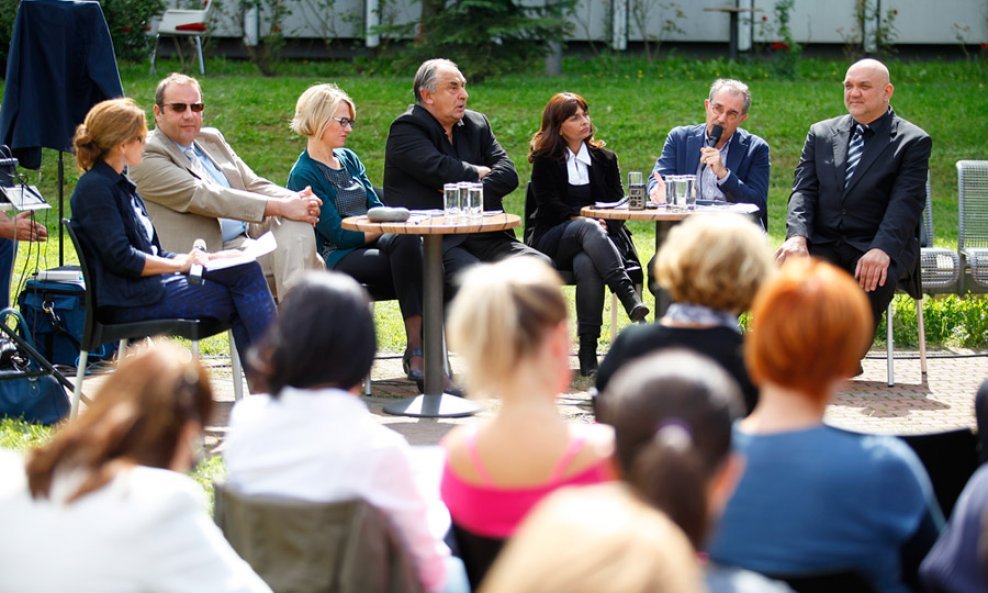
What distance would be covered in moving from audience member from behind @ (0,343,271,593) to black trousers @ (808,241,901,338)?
523 centimetres

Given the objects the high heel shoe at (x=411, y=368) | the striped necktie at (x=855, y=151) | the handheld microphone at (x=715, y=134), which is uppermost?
the handheld microphone at (x=715, y=134)

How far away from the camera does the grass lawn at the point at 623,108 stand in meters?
15.0

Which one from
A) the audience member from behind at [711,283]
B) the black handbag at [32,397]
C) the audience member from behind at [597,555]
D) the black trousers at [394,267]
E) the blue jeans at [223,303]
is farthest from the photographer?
the black trousers at [394,267]

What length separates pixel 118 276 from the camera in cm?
563

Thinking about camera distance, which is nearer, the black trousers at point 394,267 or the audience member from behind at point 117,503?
the audience member from behind at point 117,503

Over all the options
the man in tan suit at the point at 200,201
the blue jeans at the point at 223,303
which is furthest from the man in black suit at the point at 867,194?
the blue jeans at the point at 223,303

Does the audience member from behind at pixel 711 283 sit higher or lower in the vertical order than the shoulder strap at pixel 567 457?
higher

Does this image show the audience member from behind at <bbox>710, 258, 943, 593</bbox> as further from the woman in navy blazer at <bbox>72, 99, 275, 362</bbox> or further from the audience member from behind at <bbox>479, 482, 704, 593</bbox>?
the woman in navy blazer at <bbox>72, 99, 275, 362</bbox>

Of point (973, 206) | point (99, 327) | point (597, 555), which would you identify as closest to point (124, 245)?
point (99, 327)

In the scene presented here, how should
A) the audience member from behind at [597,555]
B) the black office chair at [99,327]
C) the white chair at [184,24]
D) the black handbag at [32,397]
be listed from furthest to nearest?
the white chair at [184,24]
the black handbag at [32,397]
the black office chair at [99,327]
the audience member from behind at [597,555]

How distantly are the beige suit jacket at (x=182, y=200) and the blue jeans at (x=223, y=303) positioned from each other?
1.89ft

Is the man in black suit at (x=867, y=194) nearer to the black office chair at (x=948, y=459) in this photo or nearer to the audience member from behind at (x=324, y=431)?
the black office chair at (x=948, y=459)

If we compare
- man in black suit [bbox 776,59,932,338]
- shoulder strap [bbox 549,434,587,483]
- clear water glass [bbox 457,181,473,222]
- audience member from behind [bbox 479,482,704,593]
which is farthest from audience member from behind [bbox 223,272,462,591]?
man in black suit [bbox 776,59,932,338]

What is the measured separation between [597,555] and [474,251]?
19.8 feet
